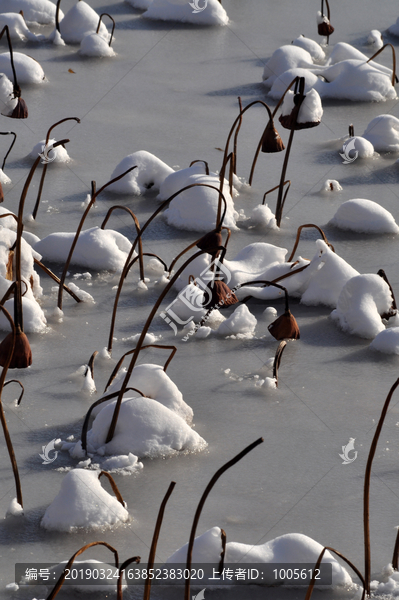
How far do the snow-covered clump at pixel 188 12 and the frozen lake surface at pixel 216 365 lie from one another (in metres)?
1.50

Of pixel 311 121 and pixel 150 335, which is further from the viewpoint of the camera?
pixel 311 121

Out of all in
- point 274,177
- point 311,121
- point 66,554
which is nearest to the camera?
point 66,554

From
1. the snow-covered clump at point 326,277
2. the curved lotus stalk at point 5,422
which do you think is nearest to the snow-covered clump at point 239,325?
the snow-covered clump at point 326,277

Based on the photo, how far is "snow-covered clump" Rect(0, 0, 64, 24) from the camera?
816 cm

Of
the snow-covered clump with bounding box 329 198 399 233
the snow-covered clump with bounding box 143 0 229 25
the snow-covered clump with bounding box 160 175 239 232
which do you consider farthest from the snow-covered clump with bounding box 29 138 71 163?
the snow-covered clump with bounding box 143 0 229 25

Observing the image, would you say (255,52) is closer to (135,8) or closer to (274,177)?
(135,8)

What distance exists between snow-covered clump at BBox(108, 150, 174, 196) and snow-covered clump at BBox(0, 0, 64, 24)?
3.68 m

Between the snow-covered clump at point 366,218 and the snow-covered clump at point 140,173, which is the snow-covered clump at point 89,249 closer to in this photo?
the snow-covered clump at point 140,173

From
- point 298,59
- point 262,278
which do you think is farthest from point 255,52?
point 262,278

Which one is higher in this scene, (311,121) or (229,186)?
(311,121)

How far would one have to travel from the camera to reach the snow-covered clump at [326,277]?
4.07 meters

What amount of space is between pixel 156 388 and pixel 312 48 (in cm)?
508

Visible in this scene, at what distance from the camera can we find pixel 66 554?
263 cm

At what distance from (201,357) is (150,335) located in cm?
24
